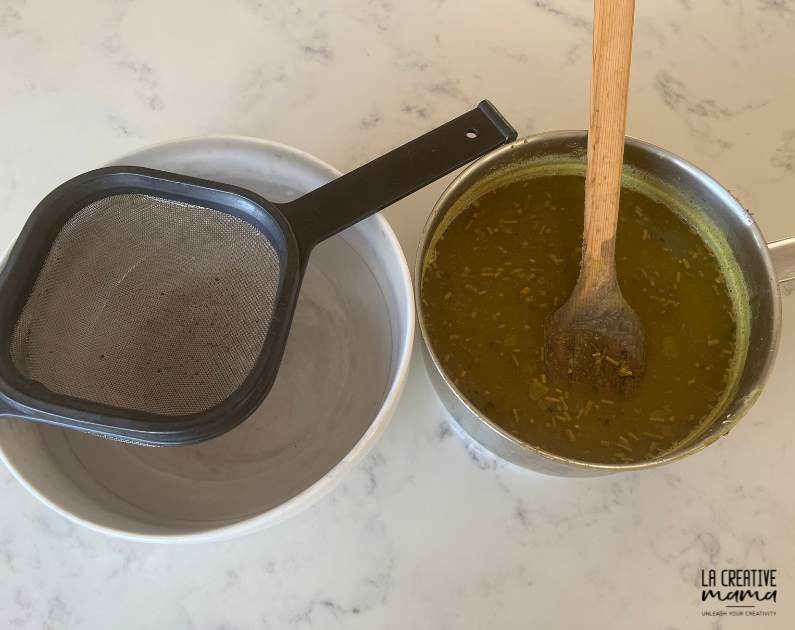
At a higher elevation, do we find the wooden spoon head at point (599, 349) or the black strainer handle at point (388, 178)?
the black strainer handle at point (388, 178)

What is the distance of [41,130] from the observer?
36.9 inches

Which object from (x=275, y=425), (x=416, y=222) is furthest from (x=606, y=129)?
(x=275, y=425)

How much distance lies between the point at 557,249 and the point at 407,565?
0.40 m

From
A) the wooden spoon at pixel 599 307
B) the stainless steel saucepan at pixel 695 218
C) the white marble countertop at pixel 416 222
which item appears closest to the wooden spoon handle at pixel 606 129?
the wooden spoon at pixel 599 307

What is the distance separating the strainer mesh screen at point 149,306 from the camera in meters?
0.73

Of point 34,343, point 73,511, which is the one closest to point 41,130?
point 34,343

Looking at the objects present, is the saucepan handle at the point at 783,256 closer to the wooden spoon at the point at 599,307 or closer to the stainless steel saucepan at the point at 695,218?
the stainless steel saucepan at the point at 695,218

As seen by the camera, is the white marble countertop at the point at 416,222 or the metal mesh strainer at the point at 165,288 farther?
the white marble countertop at the point at 416,222

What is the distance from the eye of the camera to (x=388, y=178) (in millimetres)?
693

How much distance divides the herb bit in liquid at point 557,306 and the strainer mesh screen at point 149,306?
8.3 inches
